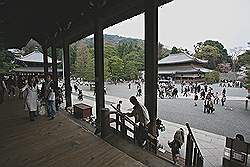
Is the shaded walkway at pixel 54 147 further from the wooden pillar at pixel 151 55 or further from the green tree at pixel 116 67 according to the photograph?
the green tree at pixel 116 67

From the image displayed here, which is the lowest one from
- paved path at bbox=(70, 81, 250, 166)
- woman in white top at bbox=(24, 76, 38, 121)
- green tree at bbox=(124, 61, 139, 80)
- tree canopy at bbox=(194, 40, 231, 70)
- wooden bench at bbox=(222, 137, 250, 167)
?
paved path at bbox=(70, 81, 250, 166)

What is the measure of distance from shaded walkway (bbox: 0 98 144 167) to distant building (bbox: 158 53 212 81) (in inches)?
1746

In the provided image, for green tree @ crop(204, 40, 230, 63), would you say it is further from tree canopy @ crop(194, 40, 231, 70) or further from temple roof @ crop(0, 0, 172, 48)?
temple roof @ crop(0, 0, 172, 48)

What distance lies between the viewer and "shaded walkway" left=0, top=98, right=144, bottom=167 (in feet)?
11.9

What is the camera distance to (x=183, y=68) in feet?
161

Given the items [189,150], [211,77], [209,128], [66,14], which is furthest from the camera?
[211,77]

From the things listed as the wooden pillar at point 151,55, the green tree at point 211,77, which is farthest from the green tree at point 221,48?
the wooden pillar at point 151,55

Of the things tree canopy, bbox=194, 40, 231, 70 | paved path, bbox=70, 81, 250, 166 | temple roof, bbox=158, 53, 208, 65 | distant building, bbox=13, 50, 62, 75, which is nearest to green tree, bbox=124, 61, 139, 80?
temple roof, bbox=158, 53, 208, 65

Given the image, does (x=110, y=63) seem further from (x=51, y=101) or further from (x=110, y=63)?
(x=51, y=101)

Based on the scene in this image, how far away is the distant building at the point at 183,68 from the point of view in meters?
47.3

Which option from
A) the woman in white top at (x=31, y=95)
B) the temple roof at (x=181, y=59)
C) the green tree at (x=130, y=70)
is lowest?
the woman in white top at (x=31, y=95)

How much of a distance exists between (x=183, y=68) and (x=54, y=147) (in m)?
47.2

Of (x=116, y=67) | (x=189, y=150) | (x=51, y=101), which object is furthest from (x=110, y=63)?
(x=189, y=150)

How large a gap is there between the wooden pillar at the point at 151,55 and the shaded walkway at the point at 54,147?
118 centimetres
